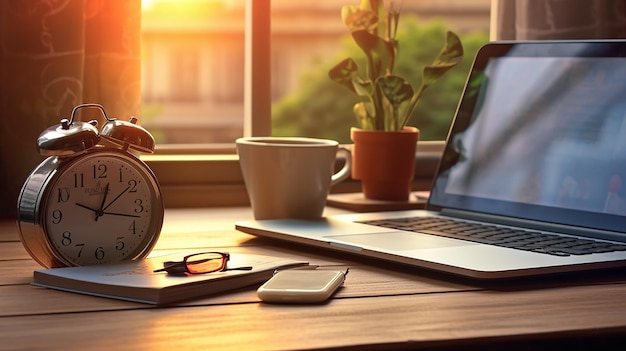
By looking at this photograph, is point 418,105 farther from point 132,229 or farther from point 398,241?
point 132,229

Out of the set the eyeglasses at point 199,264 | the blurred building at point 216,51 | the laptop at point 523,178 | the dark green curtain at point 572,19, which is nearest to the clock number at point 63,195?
the eyeglasses at point 199,264

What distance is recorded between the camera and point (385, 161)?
141cm

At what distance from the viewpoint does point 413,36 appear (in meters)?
6.98

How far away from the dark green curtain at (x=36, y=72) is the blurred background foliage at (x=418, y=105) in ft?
18.6

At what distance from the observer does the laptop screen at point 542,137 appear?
114 centimetres

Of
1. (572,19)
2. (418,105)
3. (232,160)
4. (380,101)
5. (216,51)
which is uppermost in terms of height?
(216,51)

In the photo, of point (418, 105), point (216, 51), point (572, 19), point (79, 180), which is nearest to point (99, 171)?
point (79, 180)

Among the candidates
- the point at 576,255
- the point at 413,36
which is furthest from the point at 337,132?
the point at 576,255

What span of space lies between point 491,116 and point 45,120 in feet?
2.10

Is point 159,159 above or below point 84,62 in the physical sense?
below

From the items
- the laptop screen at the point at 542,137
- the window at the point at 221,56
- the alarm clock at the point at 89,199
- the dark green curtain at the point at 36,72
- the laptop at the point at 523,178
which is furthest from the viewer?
the window at the point at 221,56

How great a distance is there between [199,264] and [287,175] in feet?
1.23

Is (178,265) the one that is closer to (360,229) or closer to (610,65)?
(360,229)

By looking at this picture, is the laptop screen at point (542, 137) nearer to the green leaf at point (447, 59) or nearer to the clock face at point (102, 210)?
the green leaf at point (447, 59)
